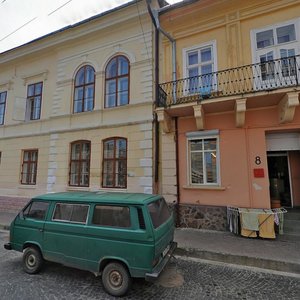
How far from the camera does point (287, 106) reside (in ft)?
20.8

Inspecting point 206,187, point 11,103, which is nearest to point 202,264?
point 206,187

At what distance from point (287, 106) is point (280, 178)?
12.2 ft

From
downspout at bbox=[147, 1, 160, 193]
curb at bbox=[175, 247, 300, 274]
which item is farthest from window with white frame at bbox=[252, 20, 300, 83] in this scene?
curb at bbox=[175, 247, 300, 274]

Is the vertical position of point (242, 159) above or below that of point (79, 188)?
above

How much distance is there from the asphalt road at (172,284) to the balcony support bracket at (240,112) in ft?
14.4

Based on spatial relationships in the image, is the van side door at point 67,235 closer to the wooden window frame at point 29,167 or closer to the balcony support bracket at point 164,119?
the balcony support bracket at point 164,119

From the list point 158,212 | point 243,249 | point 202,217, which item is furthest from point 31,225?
point 202,217

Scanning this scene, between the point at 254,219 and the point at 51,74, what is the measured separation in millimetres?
11646

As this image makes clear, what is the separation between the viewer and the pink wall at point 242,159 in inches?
280

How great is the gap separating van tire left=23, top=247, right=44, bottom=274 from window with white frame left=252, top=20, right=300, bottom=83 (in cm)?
828

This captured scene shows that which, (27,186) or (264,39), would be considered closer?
(264,39)

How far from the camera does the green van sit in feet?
12.5

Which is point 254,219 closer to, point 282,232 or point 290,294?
point 282,232

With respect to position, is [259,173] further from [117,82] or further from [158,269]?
[117,82]
